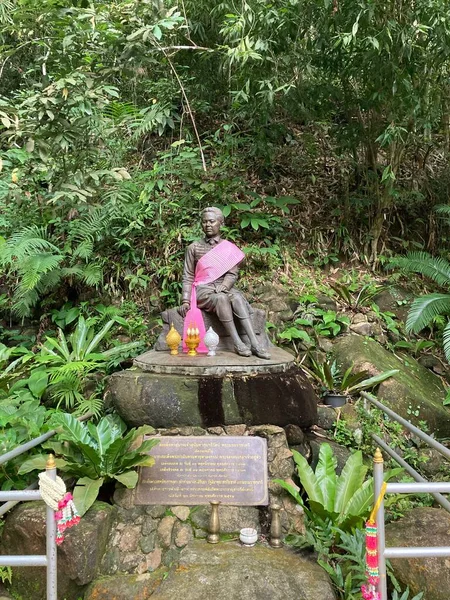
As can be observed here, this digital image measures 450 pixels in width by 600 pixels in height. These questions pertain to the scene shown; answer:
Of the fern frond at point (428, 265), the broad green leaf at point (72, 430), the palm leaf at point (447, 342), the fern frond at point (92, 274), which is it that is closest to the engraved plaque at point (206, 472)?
the broad green leaf at point (72, 430)

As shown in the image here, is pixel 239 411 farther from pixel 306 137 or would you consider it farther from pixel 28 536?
pixel 306 137

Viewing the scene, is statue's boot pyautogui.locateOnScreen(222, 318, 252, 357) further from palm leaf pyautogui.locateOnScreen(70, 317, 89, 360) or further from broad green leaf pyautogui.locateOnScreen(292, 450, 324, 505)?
palm leaf pyautogui.locateOnScreen(70, 317, 89, 360)

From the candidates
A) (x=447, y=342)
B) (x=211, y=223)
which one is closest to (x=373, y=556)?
(x=211, y=223)

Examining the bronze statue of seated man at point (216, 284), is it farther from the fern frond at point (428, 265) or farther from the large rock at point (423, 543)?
the fern frond at point (428, 265)

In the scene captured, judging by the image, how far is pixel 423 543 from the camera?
300 centimetres

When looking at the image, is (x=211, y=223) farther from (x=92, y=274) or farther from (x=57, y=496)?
(x=57, y=496)

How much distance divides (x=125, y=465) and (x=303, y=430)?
162 centimetres

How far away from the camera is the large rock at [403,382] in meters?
4.98

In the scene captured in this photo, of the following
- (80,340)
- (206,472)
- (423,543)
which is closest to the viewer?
(423,543)

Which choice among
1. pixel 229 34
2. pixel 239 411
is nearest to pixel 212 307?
pixel 239 411

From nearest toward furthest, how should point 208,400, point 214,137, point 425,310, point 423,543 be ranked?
point 423,543 < point 208,400 < point 425,310 < point 214,137

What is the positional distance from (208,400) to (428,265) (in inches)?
159

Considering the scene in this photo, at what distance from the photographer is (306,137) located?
321 inches

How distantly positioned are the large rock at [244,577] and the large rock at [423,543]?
1.84 feet
